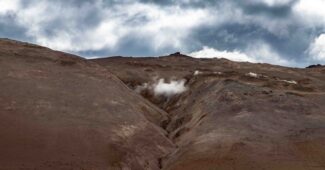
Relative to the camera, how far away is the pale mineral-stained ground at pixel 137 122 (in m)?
37.5

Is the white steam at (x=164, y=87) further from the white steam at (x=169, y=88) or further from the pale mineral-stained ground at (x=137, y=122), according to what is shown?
the pale mineral-stained ground at (x=137, y=122)

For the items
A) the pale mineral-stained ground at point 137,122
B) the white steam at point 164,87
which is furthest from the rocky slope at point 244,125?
the white steam at point 164,87

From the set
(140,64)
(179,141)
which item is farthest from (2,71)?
(140,64)

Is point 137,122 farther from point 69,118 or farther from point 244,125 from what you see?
point 244,125

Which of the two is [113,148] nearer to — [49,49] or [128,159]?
[128,159]

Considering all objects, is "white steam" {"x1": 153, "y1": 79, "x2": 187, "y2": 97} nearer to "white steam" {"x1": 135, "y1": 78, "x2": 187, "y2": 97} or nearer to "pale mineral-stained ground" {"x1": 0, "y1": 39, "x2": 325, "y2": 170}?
"white steam" {"x1": 135, "y1": 78, "x2": 187, "y2": 97}

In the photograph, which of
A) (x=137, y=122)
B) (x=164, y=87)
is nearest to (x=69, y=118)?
(x=137, y=122)

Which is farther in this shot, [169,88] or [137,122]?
[169,88]

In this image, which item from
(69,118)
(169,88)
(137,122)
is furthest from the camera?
(169,88)

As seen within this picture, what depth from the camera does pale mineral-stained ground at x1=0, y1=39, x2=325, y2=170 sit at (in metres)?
37.5

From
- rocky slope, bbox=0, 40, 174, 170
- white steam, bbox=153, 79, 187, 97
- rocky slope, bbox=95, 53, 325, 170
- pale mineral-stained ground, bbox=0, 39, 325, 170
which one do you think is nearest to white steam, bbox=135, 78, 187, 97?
white steam, bbox=153, 79, 187, 97

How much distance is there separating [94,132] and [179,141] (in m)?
8.39

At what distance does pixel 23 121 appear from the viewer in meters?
41.8

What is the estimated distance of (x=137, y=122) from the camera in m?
47.4
